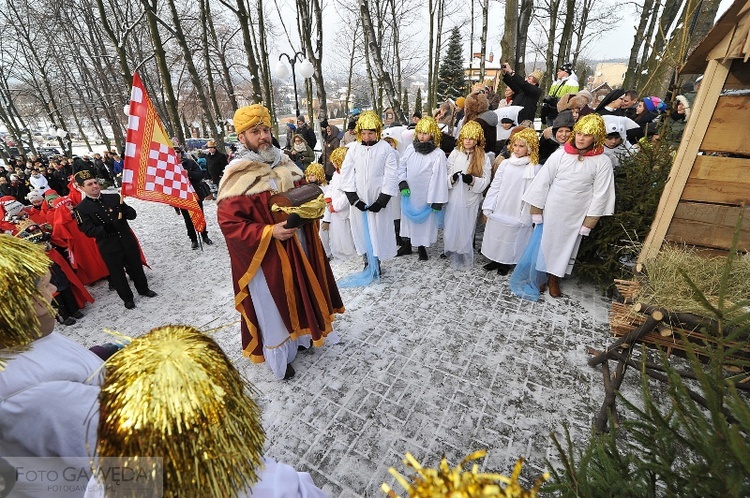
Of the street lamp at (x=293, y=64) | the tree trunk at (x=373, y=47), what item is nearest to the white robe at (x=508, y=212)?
the tree trunk at (x=373, y=47)

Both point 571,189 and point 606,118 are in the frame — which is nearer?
point 571,189

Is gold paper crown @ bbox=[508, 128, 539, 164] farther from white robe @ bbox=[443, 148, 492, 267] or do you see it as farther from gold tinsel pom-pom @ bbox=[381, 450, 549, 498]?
gold tinsel pom-pom @ bbox=[381, 450, 549, 498]

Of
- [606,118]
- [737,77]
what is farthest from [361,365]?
[606,118]

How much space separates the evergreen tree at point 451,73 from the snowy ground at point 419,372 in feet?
95.2

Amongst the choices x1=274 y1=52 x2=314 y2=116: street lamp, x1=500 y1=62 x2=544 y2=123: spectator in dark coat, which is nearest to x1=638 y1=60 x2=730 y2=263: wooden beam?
x1=500 y1=62 x2=544 y2=123: spectator in dark coat

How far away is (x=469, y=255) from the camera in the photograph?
17.6 feet

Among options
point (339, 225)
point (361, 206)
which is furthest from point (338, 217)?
point (361, 206)

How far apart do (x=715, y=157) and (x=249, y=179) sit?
3.99 m

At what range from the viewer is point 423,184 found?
5.24 meters

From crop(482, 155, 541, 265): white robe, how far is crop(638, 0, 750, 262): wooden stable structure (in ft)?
5.10

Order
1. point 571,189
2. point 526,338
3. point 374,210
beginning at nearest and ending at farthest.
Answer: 1. point 526,338
2. point 571,189
3. point 374,210

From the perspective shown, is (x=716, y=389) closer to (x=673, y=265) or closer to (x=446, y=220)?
(x=673, y=265)

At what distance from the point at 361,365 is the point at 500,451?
4.74 feet

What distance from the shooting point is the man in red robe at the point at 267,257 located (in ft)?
9.15
